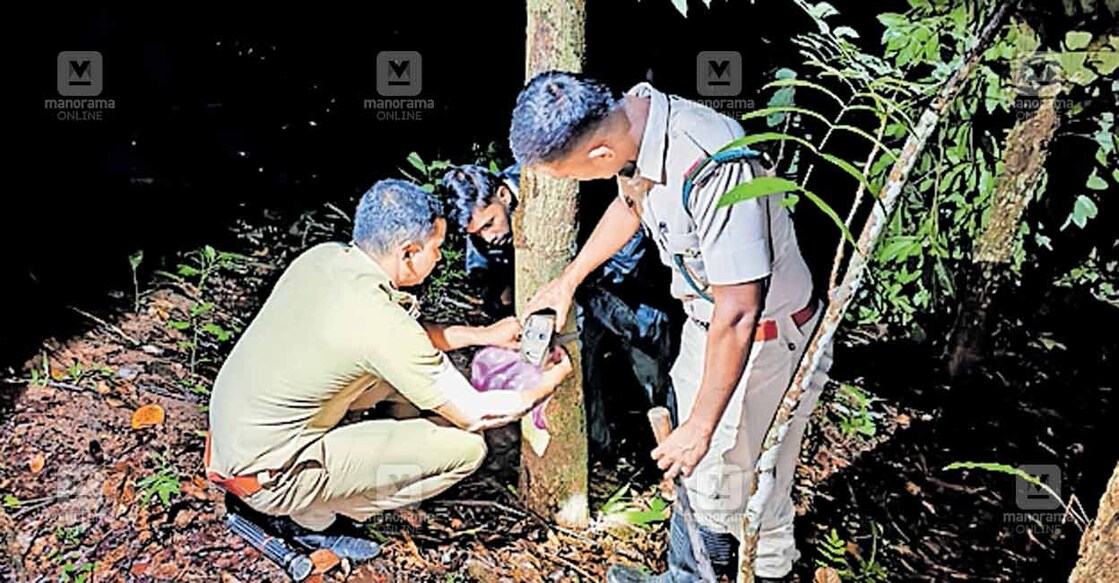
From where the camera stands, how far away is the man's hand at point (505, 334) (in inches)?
117

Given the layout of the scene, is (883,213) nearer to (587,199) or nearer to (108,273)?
(587,199)

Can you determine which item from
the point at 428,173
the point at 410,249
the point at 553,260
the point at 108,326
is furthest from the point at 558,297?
the point at 428,173

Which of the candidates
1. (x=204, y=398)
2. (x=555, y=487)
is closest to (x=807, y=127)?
(x=555, y=487)

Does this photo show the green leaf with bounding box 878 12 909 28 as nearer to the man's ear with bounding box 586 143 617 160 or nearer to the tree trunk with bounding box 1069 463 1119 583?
the man's ear with bounding box 586 143 617 160

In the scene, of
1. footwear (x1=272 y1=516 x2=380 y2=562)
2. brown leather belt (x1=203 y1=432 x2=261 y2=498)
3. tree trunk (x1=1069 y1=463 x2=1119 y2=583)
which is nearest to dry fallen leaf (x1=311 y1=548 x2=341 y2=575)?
footwear (x1=272 y1=516 x2=380 y2=562)

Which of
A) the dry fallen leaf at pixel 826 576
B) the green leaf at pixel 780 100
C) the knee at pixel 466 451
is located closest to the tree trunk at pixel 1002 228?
the green leaf at pixel 780 100

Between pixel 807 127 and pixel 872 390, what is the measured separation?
1.13 m

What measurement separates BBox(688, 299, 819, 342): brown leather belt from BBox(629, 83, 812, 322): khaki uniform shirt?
2 cm

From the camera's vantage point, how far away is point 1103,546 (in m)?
1.54

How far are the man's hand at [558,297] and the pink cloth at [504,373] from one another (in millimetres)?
204

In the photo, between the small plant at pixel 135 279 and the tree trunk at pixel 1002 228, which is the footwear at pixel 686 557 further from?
the small plant at pixel 135 279

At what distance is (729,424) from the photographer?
2.63m

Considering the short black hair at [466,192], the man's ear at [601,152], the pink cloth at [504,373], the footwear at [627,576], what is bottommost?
the footwear at [627,576]

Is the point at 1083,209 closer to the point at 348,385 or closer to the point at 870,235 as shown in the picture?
the point at 348,385
